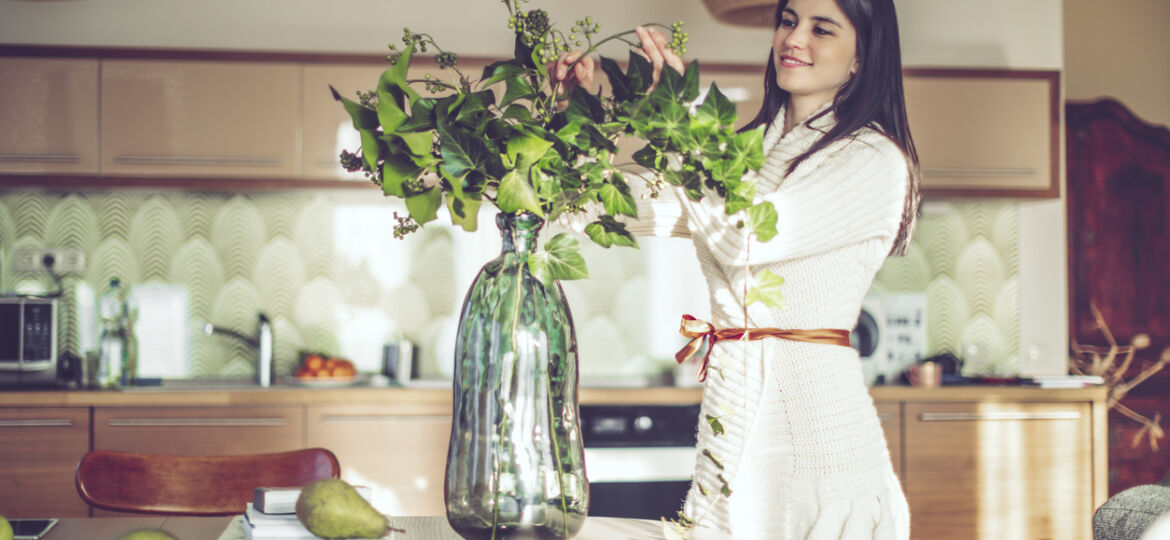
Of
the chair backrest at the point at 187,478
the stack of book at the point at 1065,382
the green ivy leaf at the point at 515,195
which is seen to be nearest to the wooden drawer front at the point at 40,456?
the chair backrest at the point at 187,478

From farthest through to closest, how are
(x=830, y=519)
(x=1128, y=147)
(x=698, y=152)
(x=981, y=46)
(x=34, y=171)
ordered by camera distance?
(x=1128, y=147) < (x=981, y=46) < (x=34, y=171) < (x=830, y=519) < (x=698, y=152)

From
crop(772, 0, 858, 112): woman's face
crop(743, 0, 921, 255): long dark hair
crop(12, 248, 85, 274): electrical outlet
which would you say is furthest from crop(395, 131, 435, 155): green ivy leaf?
crop(12, 248, 85, 274): electrical outlet

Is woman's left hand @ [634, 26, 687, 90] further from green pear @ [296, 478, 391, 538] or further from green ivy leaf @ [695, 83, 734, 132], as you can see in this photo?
green pear @ [296, 478, 391, 538]

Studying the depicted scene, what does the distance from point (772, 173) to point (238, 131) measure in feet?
8.00

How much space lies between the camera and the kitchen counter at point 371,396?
3051mm

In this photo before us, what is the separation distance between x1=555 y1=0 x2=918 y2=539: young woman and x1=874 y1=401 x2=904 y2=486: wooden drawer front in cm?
201

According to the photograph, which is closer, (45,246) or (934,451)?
(934,451)

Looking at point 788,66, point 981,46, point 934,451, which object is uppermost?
point 981,46

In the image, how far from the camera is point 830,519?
1.28 metres

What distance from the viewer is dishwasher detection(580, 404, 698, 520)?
10.3ft

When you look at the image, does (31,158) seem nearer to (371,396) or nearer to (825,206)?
(371,396)

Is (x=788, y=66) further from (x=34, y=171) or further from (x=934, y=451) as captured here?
(x=34, y=171)

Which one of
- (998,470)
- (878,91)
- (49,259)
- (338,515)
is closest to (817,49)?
(878,91)

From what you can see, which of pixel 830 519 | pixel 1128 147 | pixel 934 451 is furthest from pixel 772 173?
pixel 1128 147
